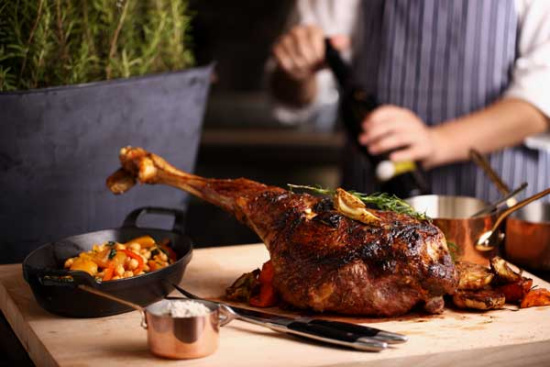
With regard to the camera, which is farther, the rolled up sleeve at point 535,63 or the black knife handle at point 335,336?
the rolled up sleeve at point 535,63

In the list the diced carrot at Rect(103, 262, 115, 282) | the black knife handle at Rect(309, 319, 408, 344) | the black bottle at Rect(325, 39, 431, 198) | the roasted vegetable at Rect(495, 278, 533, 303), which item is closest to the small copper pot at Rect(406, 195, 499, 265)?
the roasted vegetable at Rect(495, 278, 533, 303)

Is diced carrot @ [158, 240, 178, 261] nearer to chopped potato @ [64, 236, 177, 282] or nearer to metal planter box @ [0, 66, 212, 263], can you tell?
chopped potato @ [64, 236, 177, 282]

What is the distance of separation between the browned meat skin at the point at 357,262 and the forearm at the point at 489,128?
83 cm

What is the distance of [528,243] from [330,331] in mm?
585

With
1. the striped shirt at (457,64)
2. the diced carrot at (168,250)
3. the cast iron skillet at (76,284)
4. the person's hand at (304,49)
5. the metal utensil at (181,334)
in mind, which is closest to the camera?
the metal utensil at (181,334)

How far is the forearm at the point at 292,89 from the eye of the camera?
8.61 ft

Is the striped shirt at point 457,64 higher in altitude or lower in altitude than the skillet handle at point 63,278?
higher

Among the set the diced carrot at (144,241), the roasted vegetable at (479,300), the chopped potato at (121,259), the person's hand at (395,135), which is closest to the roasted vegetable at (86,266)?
the chopped potato at (121,259)

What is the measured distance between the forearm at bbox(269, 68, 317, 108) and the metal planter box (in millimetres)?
944

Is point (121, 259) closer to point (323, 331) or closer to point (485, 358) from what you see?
point (323, 331)

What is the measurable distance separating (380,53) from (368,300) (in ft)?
4.03

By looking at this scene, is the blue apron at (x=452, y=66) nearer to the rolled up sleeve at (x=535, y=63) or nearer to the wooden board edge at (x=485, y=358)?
the rolled up sleeve at (x=535, y=63)

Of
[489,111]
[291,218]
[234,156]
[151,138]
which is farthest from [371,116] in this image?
[234,156]

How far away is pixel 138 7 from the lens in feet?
5.84
